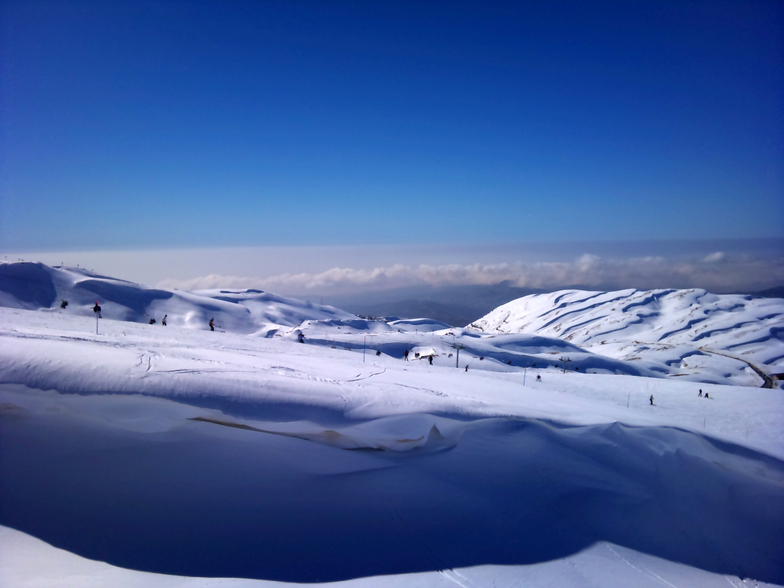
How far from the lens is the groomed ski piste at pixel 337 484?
4801mm

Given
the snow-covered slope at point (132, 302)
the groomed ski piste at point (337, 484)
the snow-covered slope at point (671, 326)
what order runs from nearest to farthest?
1. the groomed ski piste at point (337, 484)
2. the snow-covered slope at point (132, 302)
3. the snow-covered slope at point (671, 326)

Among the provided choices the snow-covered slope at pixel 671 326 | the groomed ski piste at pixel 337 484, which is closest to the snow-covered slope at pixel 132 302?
the groomed ski piste at pixel 337 484

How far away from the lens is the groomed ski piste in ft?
15.8

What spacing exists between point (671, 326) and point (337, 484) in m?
102

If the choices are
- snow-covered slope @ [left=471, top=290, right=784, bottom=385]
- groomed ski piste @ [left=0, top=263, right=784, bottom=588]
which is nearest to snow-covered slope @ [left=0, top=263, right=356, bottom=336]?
groomed ski piste @ [left=0, top=263, right=784, bottom=588]

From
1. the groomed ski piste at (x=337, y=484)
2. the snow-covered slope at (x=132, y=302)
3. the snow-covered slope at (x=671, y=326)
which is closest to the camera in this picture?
the groomed ski piste at (x=337, y=484)

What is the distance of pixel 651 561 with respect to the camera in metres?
5.73

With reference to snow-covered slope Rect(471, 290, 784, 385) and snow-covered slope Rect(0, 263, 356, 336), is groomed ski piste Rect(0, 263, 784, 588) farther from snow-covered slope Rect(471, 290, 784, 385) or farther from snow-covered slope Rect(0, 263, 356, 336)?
snow-covered slope Rect(471, 290, 784, 385)

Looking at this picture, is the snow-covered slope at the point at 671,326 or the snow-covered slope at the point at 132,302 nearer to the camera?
the snow-covered slope at the point at 132,302

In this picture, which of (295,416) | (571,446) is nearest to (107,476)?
(295,416)

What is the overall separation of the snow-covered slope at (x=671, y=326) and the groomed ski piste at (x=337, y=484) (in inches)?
1843

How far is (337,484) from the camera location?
19.7 feet

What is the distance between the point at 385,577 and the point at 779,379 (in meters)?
65.2

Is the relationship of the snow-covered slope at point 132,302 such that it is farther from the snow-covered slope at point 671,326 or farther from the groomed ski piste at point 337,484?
the snow-covered slope at point 671,326
